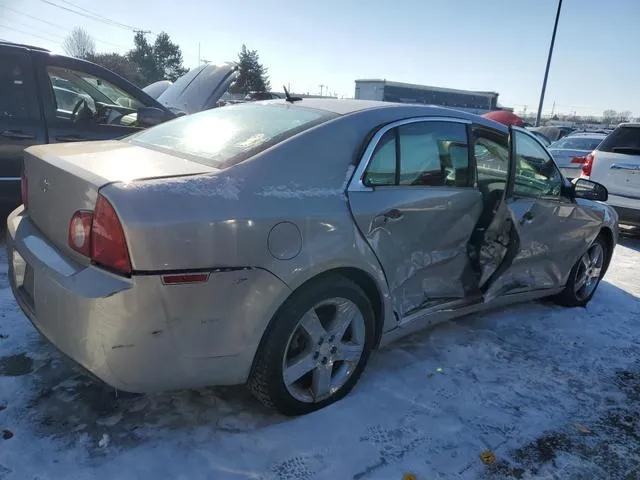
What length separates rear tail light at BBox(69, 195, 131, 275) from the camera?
6.42ft

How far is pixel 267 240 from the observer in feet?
7.17

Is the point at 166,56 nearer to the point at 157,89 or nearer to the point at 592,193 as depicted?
the point at 157,89

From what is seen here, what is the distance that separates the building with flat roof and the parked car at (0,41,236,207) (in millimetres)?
39850

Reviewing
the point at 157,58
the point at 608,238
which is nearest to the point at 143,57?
the point at 157,58

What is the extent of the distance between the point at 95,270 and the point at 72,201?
0.38 metres

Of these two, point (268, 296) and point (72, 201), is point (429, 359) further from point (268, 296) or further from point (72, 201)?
point (72, 201)

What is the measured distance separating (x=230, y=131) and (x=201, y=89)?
4.75m

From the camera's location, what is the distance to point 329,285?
2455 millimetres

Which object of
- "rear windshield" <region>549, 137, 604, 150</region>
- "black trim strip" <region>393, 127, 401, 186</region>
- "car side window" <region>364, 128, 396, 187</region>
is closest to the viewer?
"car side window" <region>364, 128, 396, 187</region>

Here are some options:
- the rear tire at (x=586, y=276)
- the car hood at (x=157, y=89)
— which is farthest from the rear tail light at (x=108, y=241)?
the car hood at (x=157, y=89)

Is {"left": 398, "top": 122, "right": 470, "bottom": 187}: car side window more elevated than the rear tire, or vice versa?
{"left": 398, "top": 122, "right": 470, "bottom": 187}: car side window

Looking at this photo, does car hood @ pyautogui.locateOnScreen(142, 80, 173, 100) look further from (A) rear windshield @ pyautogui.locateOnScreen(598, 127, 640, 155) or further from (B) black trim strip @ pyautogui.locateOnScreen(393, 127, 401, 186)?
(B) black trim strip @ pyautogui.locateOnScreen(393, 127, 401, 186)

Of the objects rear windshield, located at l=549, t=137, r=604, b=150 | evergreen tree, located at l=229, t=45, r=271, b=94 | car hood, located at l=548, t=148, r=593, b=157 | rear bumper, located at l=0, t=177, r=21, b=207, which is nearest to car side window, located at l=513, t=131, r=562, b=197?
rear bumper, located at l=0, t=177, r=21, b=207

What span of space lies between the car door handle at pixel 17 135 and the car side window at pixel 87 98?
290 millimetres
